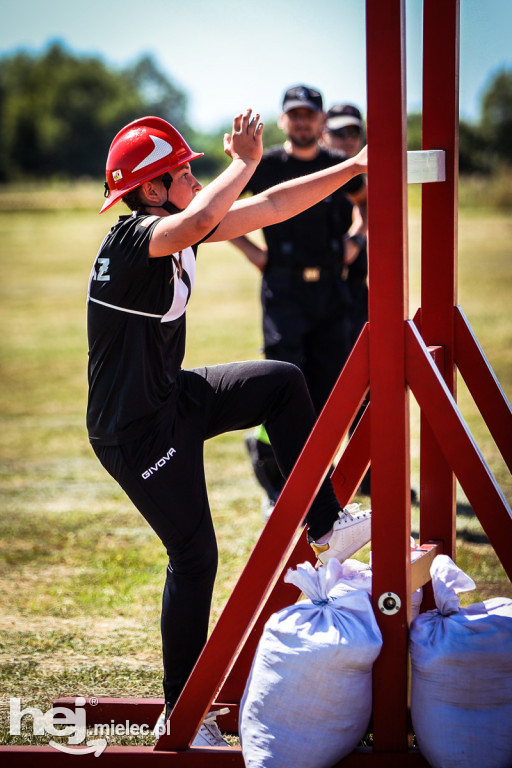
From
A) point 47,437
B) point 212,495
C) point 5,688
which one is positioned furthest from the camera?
point 47,437

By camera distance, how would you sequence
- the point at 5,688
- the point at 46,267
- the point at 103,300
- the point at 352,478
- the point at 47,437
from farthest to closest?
the point at 46,267 → the point at 47,437 → the point at 5,688 → the point at 352,478 → the point at 103,300

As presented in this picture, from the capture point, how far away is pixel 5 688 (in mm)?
3752

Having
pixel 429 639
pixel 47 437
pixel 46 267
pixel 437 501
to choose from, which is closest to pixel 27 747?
pixel 429 639

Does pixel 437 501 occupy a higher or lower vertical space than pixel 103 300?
lower

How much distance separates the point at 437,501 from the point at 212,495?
3384mm

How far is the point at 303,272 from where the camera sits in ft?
19.5

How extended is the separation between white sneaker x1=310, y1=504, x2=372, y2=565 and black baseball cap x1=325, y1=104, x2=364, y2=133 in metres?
4.35

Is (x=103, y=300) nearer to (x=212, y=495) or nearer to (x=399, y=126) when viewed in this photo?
(x=399, y=126)

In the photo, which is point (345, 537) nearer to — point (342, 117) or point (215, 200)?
point (215, 200)

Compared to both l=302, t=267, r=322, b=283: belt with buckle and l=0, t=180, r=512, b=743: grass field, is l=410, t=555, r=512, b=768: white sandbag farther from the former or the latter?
l=302, t=267, r=322, b=283: belt with buckle

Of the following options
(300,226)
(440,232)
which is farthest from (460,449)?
(300,226)

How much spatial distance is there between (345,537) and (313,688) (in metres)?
0.51

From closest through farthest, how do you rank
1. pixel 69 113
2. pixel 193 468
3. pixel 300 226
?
pixel 193 468
pixel 300 226
pixel 69 113

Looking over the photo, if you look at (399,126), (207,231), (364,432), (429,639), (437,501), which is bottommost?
(429,639)
